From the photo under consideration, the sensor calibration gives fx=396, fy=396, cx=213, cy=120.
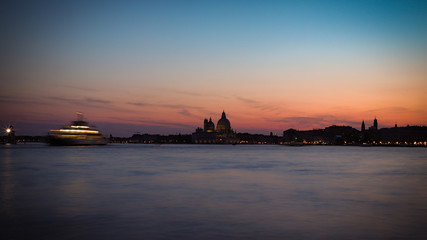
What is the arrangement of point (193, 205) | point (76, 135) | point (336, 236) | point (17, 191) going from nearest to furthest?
point (336, 236) < point (193, 205) < point (17, 191) < point (76, 135)

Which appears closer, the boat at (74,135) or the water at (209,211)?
the water at (209,211)

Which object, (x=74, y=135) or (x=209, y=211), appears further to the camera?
(x=74, y=135)

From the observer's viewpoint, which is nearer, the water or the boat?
the water

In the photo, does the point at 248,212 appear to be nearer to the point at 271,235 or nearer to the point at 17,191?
the point at 271,235

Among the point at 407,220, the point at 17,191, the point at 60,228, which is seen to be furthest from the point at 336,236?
the point at 17,191

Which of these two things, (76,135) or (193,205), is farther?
(76,135)

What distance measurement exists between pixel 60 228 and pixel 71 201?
636 centimetres

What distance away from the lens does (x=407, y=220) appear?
1477 cm

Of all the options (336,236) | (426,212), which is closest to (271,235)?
(336,236)

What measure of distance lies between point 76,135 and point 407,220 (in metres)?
149

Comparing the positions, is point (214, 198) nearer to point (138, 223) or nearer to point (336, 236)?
point (138, 223)

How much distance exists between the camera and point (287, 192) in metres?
23.3

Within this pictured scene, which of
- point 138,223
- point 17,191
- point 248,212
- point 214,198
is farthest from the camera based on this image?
point 17,191

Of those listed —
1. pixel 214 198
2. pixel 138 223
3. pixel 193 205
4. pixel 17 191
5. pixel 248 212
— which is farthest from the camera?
pixel 17 191
